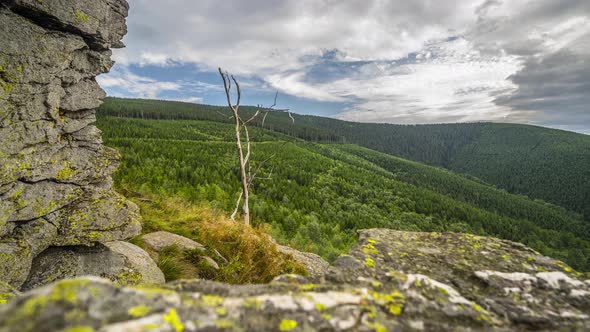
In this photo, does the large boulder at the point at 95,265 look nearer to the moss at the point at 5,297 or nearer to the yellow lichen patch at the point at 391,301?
the moss at the point at 5,297

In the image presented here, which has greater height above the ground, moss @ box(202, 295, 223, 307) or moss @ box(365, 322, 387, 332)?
moss @ box(202, 295, 223, 307)

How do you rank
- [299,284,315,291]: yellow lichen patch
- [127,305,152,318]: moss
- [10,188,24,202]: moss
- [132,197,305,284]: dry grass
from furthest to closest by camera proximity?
[132,197,305,284]: dry grass, [10,188,24,202]: moss, [299,284,315,291]: yellow lichen patch, [127,305,152,318]: moss

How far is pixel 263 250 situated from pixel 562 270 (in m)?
6.03

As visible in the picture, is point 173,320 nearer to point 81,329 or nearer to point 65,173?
point 81,329

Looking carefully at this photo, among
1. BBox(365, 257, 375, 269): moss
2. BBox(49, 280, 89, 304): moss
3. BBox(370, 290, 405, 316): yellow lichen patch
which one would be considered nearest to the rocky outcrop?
BBox(49, 280, 89, 304): moss

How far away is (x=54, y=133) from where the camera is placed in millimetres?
5523

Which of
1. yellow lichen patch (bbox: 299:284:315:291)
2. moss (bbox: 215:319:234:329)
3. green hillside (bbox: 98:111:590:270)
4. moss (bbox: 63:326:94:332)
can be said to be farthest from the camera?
green hillside (bbox: 98:111:590:270)

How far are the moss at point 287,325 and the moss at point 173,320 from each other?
0.60m

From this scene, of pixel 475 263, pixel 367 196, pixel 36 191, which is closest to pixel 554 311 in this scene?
pixel 475 263

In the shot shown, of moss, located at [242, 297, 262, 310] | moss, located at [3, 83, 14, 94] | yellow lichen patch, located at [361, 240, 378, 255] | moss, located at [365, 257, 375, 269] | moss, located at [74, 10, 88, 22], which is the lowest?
yellow lichen patch, located at [361, 240, 378, 255]

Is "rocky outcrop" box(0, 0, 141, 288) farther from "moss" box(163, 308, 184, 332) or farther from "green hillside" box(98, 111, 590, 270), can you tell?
"green hillside" box(98, 111, 590, 270)

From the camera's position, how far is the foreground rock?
1.34 meters

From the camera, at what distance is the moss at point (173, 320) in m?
1.41

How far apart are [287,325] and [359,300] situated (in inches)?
26.1
